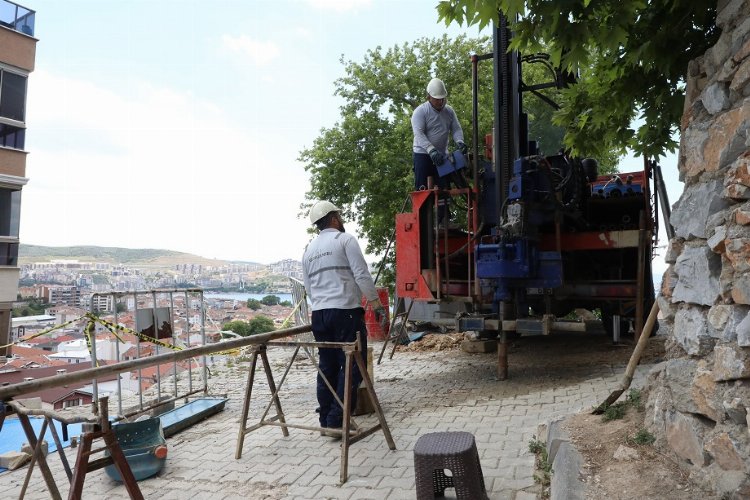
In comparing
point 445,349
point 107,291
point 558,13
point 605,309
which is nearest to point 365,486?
point 558,13

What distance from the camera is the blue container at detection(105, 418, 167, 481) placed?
4.79 m

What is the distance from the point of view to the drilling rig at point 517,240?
6.73 m

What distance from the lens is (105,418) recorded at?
337 centimetres

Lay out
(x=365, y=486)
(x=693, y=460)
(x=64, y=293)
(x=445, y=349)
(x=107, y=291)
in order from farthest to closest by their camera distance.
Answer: (x=64, y=293) < (x=445, y=349) < (x=107, y=291) < (x=365, y=486) < (x=693, y=460)

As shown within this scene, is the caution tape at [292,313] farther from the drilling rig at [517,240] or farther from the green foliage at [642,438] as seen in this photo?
the green foliage at [642,438]

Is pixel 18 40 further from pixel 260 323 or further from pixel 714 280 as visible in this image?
pixel 714 280

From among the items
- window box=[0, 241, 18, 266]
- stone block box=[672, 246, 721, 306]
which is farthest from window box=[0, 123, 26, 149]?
stone block box=[672, 246, 721, 306]

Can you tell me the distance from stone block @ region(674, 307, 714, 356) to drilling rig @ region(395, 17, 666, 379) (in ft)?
10.4

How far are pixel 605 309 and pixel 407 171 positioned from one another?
44.4 ft

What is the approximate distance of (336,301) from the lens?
544cm

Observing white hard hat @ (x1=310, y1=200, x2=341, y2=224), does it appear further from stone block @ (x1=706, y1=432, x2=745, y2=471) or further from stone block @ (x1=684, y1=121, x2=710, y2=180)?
stone block @ (x1=706, y1=432, x2=745, y2=471)

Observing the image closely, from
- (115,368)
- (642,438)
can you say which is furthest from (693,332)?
(115,368)

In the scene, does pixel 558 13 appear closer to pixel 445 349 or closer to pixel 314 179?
pixel 445 349

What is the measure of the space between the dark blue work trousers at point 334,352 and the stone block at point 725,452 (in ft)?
10.2
